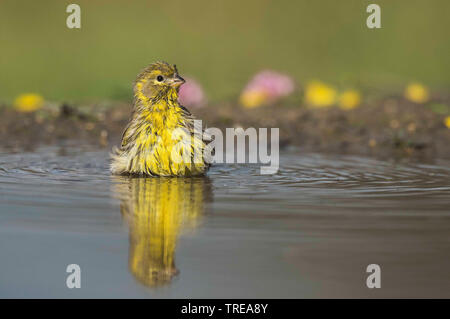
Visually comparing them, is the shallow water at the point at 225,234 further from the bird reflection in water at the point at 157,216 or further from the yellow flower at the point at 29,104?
the yellow flower at the point at 29,104

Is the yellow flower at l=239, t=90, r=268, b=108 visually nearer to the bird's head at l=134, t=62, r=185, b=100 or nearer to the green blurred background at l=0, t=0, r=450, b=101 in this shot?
the green blurred background at l=0, t=0, r=450, b=101

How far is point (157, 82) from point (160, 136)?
60cm

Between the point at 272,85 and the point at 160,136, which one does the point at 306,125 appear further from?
the point at 160,136

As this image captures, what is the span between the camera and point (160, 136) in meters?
6.32

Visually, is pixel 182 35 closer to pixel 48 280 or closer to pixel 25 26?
pixel 25 26

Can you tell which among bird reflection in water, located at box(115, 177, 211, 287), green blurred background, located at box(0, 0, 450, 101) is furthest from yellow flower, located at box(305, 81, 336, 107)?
bird reflection in water, located at box(115, 177, 211, 287)

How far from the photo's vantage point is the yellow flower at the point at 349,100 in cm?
1006

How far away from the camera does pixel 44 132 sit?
30.0 ft

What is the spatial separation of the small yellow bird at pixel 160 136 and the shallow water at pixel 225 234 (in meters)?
0.13

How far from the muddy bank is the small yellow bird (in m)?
1.99
